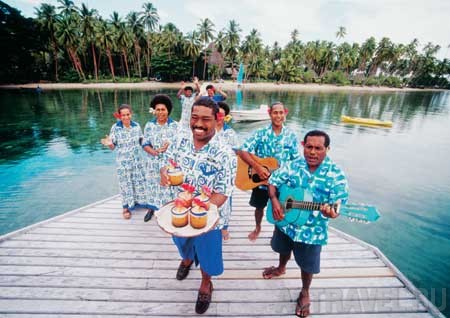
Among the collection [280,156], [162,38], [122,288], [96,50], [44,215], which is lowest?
[44,215]

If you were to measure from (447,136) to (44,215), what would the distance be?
2565cm

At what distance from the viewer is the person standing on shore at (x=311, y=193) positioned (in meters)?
2.29

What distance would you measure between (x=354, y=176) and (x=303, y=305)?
9.03 m

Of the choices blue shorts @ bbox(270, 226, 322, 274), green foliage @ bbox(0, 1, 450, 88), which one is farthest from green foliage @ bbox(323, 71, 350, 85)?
blue shorts @ bbox(270, 226, 322, 274)

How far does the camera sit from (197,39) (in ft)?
161

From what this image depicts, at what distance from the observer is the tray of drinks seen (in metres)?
1.95

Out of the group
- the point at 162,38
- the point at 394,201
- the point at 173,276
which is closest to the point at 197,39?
the point at 162,38

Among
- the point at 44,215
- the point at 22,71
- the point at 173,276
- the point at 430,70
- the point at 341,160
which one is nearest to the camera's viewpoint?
the point at 173,276

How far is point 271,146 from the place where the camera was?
3.63m

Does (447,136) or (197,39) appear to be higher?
(197,39)

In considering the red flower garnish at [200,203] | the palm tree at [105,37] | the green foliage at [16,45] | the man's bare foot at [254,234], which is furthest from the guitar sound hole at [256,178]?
the green foliage at [16,45]

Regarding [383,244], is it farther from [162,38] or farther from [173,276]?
[162,38]

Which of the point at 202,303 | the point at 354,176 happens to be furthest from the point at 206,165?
the point at 354,176

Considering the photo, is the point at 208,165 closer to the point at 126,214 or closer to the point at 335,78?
the point at 126,214
